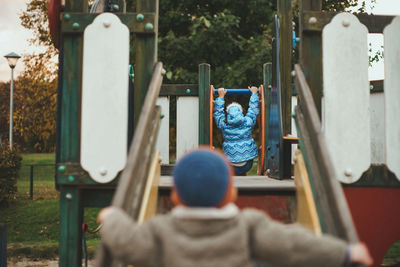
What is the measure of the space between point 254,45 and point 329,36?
300 inches

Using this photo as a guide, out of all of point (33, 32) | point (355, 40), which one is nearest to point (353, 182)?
point (355, 40)

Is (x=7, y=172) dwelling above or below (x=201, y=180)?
below

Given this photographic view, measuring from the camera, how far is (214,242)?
163 cm

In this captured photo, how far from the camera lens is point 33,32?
54.8ft

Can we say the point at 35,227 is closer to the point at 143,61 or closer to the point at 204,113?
the point at 204,113

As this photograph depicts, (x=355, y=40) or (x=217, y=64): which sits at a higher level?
(x=217, y=64)

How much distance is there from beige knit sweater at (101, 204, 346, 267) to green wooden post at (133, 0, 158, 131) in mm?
1518

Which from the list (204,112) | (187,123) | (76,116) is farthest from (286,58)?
(76,116)

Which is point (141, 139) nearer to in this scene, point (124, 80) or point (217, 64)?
point (124, 80)

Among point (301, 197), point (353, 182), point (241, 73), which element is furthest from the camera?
point (241, 73)

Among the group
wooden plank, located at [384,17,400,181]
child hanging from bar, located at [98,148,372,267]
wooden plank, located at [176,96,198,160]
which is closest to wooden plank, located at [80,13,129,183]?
child hanging from bar, located at [98,148,372,267]

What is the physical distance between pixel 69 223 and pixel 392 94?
8.60 ft

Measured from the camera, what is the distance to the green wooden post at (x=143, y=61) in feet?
10.4

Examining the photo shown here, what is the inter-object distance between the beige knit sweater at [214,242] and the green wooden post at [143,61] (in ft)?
4.98
